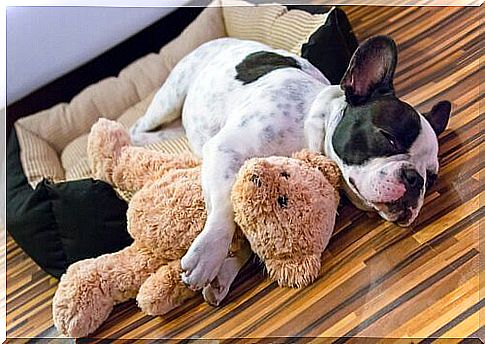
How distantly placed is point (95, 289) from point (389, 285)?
56cm

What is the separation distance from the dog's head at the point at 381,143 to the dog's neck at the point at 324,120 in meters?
0.02

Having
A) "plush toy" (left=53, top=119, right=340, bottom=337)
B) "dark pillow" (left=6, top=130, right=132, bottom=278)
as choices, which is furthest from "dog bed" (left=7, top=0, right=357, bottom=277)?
"plush toy" (left=53, top=119, right=340, bottom=337)

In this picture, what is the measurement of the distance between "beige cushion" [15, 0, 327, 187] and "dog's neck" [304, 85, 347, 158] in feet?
1.59

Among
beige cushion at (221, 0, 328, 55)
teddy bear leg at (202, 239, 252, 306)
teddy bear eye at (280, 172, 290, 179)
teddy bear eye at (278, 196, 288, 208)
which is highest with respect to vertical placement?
teddy bear eye at (280, 172, 290, 179)

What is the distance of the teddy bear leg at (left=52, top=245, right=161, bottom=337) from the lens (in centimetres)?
142

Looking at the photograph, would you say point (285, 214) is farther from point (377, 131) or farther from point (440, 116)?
point (440, 116)

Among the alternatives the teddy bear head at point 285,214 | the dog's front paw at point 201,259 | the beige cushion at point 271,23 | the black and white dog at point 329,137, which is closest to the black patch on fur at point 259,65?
the black and white dog at point 329,137

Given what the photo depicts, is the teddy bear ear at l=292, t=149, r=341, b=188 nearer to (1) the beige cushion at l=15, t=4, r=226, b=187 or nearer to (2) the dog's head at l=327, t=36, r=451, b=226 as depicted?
(2) the dog's head at l=327, t=36, r=451, b=226

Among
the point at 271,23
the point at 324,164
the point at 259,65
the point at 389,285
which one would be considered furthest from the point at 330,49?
the point at 389,285

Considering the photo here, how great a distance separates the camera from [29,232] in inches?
67.9

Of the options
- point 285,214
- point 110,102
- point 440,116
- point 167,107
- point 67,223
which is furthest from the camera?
Result: point 110,102

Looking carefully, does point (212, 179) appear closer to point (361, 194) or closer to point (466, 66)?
point (361, 194)

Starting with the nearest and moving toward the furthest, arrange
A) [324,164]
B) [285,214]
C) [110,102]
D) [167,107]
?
[285,214]
[324,164]
[167,107]
[110,102]

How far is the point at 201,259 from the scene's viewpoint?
4.35ft
